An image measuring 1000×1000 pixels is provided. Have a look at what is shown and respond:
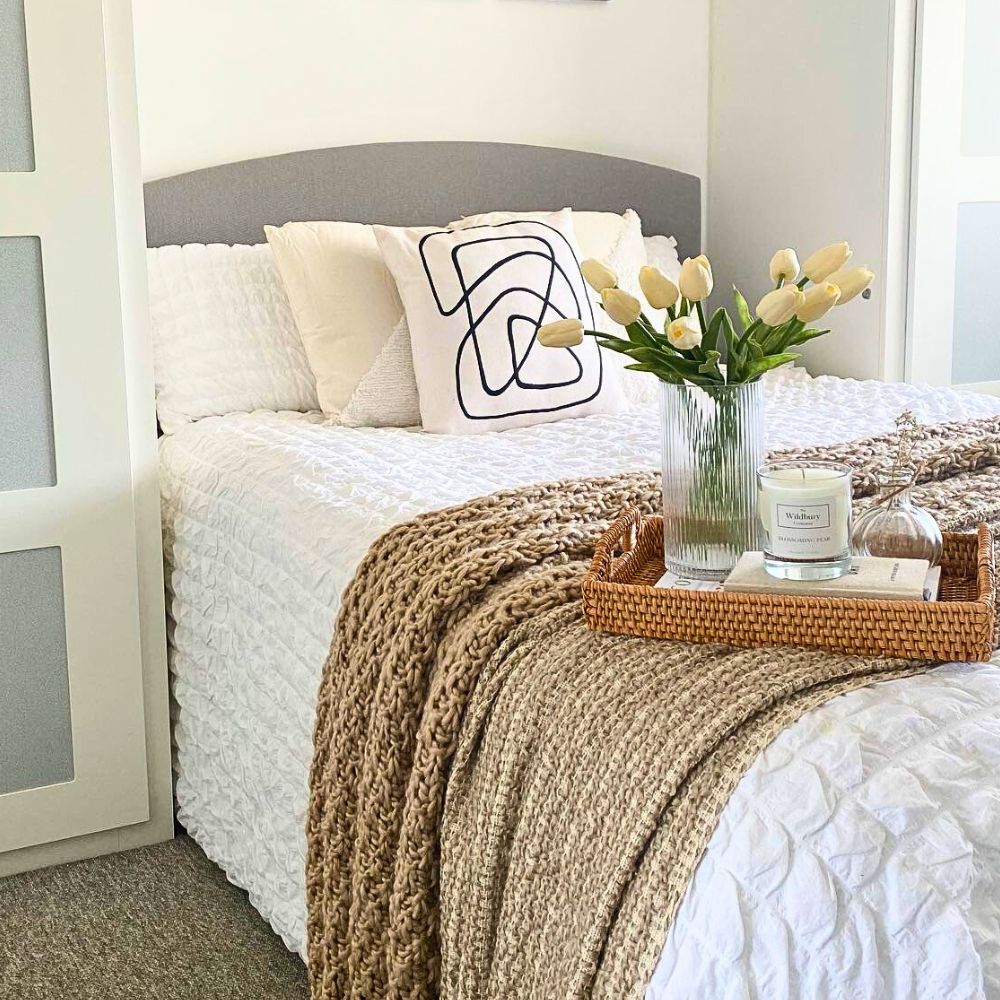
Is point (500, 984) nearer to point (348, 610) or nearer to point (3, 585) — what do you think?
point (348, 610)

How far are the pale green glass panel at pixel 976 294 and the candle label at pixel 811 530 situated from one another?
1953 millimetres

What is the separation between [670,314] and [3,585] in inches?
46.4

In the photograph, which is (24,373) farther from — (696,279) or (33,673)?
(696,279)

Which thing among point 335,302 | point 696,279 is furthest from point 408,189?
point 696,279

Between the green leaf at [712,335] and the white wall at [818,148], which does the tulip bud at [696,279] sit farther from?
the white wall at [818,148]

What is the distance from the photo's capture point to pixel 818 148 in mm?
3059

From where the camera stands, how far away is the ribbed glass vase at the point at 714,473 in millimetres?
1402

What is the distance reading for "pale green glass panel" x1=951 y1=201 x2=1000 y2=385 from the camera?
9.86 ft

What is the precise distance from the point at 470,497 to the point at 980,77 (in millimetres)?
1880

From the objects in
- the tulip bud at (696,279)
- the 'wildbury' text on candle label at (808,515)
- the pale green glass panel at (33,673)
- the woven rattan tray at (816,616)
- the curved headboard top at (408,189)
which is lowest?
the pale green glass panel at (33,673)

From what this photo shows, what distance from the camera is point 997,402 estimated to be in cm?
248

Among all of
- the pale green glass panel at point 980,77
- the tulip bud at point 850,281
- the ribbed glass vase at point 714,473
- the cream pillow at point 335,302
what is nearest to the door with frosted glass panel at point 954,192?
the pale green glass panel at point 980,77

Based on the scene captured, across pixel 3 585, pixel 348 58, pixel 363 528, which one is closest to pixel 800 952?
pixel 363 528

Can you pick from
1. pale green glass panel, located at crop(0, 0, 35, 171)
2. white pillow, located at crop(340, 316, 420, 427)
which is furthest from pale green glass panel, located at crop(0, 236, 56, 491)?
white pillow, located at crop(340, 316, 420, 427)
